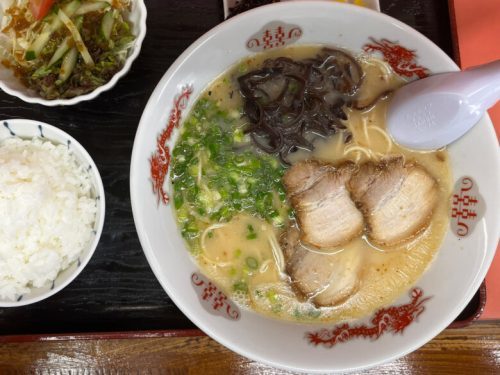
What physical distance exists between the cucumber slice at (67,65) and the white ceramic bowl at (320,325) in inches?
20.6

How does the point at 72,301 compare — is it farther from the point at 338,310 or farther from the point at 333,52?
the point at 333,52

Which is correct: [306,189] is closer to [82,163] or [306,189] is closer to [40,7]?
[82,163]

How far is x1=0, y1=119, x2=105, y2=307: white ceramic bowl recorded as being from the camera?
190 cm

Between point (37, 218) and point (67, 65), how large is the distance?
691mm

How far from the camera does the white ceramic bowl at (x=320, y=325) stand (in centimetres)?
173

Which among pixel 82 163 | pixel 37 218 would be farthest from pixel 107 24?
pixel 37 218

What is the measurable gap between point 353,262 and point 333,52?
940mm

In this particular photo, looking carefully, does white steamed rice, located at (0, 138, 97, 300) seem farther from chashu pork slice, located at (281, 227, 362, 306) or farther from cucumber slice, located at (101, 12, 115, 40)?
chashu pork slice, located at (281, 227, 362, 306)

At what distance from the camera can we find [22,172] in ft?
6.32

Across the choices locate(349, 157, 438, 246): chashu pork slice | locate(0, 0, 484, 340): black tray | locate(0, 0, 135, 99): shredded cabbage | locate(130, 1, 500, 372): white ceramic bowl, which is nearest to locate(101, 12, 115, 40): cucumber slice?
locate(0, 0, 135, 99): shredded cabbage

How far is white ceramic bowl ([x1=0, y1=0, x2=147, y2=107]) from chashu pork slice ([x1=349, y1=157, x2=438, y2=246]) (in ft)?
3.75

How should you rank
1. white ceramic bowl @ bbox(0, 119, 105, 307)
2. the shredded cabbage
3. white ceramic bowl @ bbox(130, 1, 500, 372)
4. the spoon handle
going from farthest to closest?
the shredded cabbage → white ceramic bowl @ bbox(0, 119, 105, 307) → white ceramic bowl @ bbox(130, 1, 500, 372) → the spoon handle

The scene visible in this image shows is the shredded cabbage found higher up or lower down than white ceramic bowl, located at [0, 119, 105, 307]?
higher up

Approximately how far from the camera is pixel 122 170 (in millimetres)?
2127
